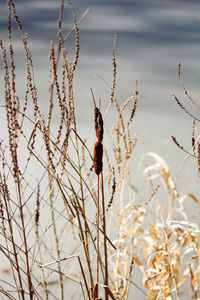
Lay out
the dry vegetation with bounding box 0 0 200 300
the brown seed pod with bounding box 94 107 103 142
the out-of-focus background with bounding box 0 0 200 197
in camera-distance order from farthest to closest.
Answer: the out-of-focus background with bounding box 0 0 200 197
the dry vegetation with bounding box 0 0 200 300
the brown seed pod with bounding box 94 107 103 142

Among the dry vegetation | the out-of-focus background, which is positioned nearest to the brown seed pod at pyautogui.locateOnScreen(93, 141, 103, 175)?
the dry vegetation

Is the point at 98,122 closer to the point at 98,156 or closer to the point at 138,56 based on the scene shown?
the point at 98,156

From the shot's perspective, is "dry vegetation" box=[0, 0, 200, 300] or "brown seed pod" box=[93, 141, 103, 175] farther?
"dry vegetation" box=[0, 0, 200, 300]

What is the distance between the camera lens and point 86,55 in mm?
3574

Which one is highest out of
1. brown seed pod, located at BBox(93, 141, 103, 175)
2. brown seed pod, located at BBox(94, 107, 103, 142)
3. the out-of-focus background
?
the out-of-focus background

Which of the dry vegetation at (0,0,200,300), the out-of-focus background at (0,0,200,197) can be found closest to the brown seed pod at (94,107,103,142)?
the dry vegetation at (0,0,200,300)

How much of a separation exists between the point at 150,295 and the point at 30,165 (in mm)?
1220

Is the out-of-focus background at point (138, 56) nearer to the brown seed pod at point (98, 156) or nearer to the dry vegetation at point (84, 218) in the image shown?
the dry vegetation at point (84, 218)

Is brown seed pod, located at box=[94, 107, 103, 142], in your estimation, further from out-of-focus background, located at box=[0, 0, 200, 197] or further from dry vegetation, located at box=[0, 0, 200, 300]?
out-of-focus background, located at box=[0, 0, 200, 197]

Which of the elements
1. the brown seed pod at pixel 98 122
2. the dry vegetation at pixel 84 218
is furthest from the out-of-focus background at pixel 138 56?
the brown seed pod at pixel 98 122

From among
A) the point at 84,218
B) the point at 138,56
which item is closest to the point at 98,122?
the point at 84,218

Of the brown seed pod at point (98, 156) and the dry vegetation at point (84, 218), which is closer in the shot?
the brown seed pod at point (98, 156)

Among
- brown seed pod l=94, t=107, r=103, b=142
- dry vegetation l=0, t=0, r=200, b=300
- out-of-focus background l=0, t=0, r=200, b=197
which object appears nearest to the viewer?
brown seed pod l=94, t=107, r=103, b=142

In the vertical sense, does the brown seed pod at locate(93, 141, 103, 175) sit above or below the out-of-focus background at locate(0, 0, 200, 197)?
below
